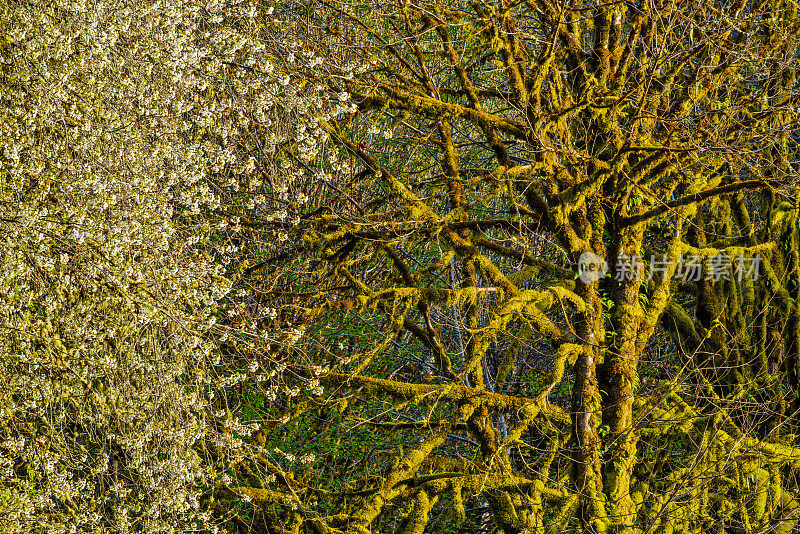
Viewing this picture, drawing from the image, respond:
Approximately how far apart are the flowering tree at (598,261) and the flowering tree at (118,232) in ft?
2.23

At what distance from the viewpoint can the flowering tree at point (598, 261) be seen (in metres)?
5.01

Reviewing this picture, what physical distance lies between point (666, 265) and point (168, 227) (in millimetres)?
3421

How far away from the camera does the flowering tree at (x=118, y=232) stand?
12.8ft

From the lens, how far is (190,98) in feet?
15.1

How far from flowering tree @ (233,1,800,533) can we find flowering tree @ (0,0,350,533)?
680 millimetres

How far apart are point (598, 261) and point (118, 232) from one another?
331cm

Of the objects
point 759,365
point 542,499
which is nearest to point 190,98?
point 542,499

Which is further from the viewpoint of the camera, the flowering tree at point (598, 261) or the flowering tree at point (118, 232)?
the flowering tree at point (598, 261)

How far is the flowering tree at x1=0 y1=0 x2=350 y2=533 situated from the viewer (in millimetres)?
3893

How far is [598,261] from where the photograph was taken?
5.80m

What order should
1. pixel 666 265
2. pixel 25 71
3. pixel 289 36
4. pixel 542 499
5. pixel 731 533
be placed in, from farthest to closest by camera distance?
pixel 731 533
pixel 666 265
pixel 289 36
pixel 542 499
pixel 25 71

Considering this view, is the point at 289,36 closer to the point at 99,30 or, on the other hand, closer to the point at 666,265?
the point at 99,30

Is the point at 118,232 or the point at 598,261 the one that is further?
the point at 598,261

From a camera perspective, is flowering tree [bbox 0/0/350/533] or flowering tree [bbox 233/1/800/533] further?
flowering tree [bbox 233/1/800/533]
